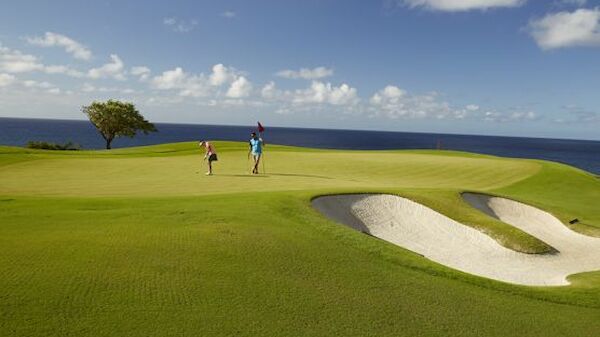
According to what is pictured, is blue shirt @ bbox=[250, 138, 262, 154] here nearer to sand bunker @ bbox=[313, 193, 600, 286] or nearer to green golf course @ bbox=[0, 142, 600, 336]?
sand bunker @ bbox=[313, 193, 600, 286]

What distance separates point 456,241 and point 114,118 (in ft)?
230

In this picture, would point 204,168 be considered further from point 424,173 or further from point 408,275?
point 408,275

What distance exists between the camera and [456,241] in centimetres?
1669

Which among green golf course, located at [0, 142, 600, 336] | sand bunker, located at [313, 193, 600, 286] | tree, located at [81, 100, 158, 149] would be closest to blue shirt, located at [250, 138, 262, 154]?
sand bunker, located at [313, 193, 600, 286]

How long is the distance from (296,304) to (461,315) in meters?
3.03

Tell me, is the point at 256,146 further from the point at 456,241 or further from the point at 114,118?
the point at 114,118

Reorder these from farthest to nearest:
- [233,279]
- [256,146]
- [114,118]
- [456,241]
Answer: [114,118]
[256,146]
[456,241]
[233,279]

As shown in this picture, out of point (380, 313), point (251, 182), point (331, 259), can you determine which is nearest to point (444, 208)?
point (251, 182)

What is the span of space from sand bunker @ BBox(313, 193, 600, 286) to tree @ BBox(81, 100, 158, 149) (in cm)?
6697

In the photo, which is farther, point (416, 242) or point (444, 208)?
point (444, 208)

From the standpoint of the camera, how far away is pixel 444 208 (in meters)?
18.3

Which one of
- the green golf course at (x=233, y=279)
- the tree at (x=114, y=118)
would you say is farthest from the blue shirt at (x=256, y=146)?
the tree at (x=114, y=118)

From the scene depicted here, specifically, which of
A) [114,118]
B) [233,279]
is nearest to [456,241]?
[233,279]

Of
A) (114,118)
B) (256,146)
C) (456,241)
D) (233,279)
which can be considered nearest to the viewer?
(233,279)
